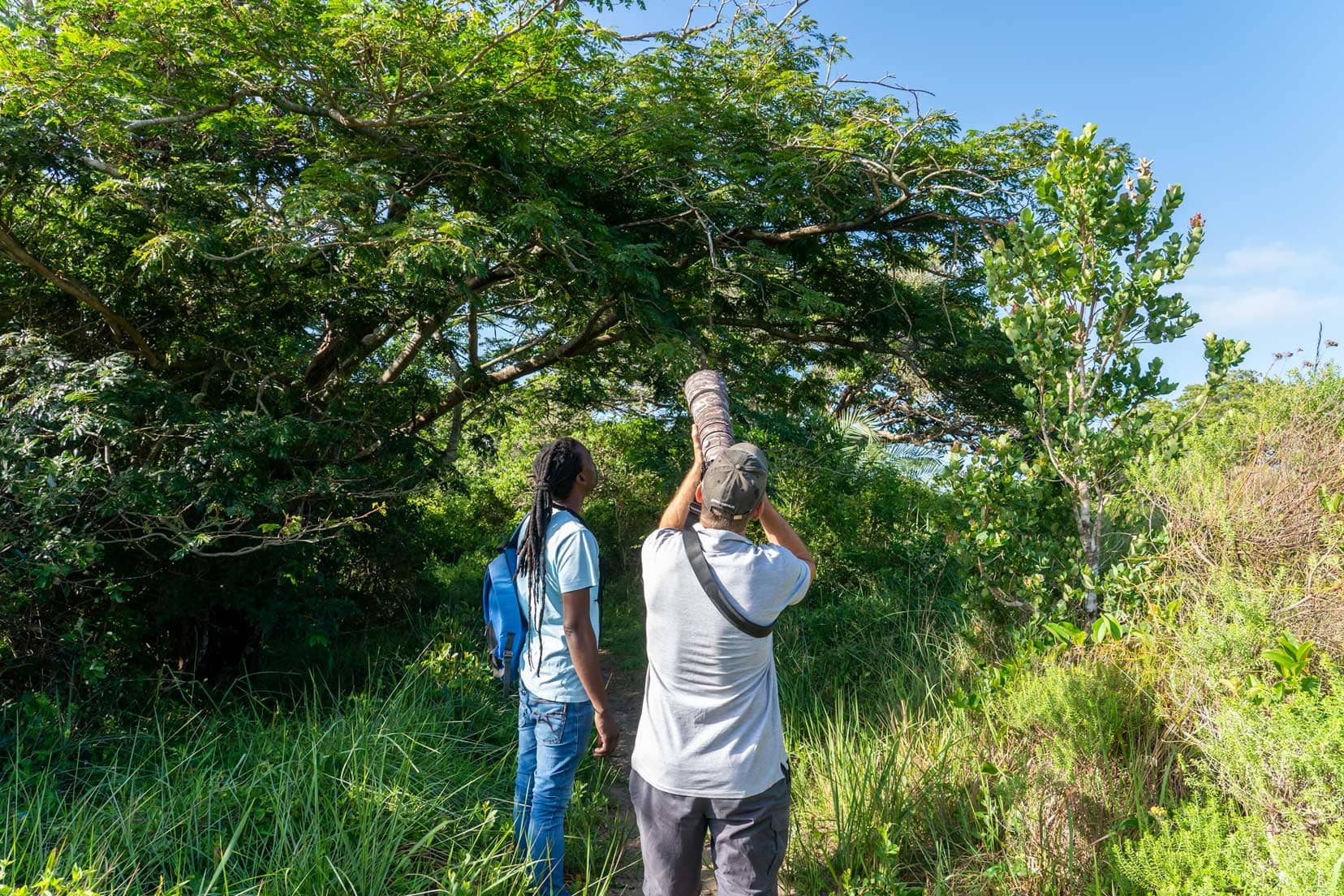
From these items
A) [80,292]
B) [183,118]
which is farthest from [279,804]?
[183,118]

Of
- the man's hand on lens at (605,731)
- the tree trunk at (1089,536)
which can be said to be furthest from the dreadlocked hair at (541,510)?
the tree trunk at (1089,536)

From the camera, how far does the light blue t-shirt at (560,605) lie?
303 cm

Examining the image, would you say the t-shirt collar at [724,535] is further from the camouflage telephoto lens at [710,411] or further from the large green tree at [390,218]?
the large green tree at [390,218]

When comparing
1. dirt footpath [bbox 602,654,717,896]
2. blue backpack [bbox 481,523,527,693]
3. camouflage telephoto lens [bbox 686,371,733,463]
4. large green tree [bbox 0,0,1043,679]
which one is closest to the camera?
camouflage telephoto lens [bbox 686,371,733,463]

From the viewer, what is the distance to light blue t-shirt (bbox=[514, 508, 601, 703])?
303 centimetres

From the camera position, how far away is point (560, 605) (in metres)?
3.16

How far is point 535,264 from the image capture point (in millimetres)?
7035

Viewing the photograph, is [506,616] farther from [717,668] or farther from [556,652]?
[717,668]

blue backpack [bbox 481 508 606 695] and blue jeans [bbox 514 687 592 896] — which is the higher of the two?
blue backpack [bbox 481 508 606 695]

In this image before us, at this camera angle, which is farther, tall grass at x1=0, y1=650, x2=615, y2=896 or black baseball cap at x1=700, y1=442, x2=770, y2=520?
tall grass at x1=0, y1=650, x2=615, y2=896

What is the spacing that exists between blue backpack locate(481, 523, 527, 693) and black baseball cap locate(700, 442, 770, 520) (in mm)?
1202

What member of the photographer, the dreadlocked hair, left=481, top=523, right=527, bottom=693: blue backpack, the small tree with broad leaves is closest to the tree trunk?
the small tree with broad leaves

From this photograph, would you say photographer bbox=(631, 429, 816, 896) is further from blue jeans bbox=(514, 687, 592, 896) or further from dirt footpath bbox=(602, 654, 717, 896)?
blue jeans bbox=(514, 687, 592, 896)

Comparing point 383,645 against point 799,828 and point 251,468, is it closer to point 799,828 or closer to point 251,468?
point 251,468
